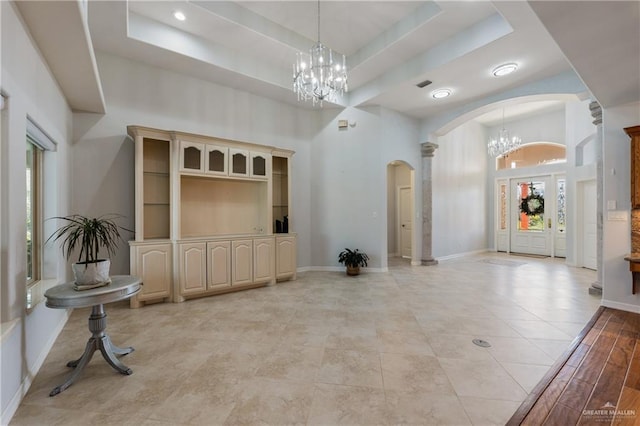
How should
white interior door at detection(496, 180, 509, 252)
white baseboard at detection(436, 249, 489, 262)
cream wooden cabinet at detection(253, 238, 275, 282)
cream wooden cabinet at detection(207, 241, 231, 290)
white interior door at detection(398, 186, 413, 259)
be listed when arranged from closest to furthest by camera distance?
cream wooden cabinet at detection(207, 241, 231, 290) < cream wooden cabinet at detection(253, 238, 275, 282) < white baseboard at detection(436, 249, 489, 262) < white interior door at detection(398, 186, 413, 259) < white interior door at detection(496, 180, 509, 252)

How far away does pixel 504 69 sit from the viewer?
14.1 ft

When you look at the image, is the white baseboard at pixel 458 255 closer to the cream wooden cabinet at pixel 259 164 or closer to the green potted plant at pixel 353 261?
the green potted plant at pixel 353 261

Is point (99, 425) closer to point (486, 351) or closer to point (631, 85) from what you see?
point (486, 351)

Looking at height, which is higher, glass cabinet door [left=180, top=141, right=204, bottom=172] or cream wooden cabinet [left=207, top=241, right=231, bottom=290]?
glass cabinet door [left=180, top=141, right=204, bottom=172]

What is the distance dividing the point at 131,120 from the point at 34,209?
185cm

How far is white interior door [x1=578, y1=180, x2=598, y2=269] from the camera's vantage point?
5.94m

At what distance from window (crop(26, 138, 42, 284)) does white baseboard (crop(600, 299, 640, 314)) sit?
651cm

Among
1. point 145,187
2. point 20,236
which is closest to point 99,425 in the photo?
point 20,236

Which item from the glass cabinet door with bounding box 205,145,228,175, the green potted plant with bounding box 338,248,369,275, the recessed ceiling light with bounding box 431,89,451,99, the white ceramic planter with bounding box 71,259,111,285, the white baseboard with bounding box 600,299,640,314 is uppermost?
the recessed ceiling light with bounding box 431,89,451,99

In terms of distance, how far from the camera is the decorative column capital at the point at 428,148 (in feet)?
22.0

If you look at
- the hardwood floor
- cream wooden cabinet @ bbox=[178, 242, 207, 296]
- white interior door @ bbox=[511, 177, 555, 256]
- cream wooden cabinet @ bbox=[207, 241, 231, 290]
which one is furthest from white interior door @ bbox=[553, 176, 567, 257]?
cream wooden cabinet @ bbox=[178, 242, 207, 296]

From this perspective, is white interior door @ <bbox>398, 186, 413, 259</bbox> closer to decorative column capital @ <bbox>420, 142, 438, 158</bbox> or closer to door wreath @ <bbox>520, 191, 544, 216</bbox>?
decorative column capital @ <bbox>420, 142, 438, 158</bbox>

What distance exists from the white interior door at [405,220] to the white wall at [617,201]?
432 cm

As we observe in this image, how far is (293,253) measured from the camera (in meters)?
5.22
